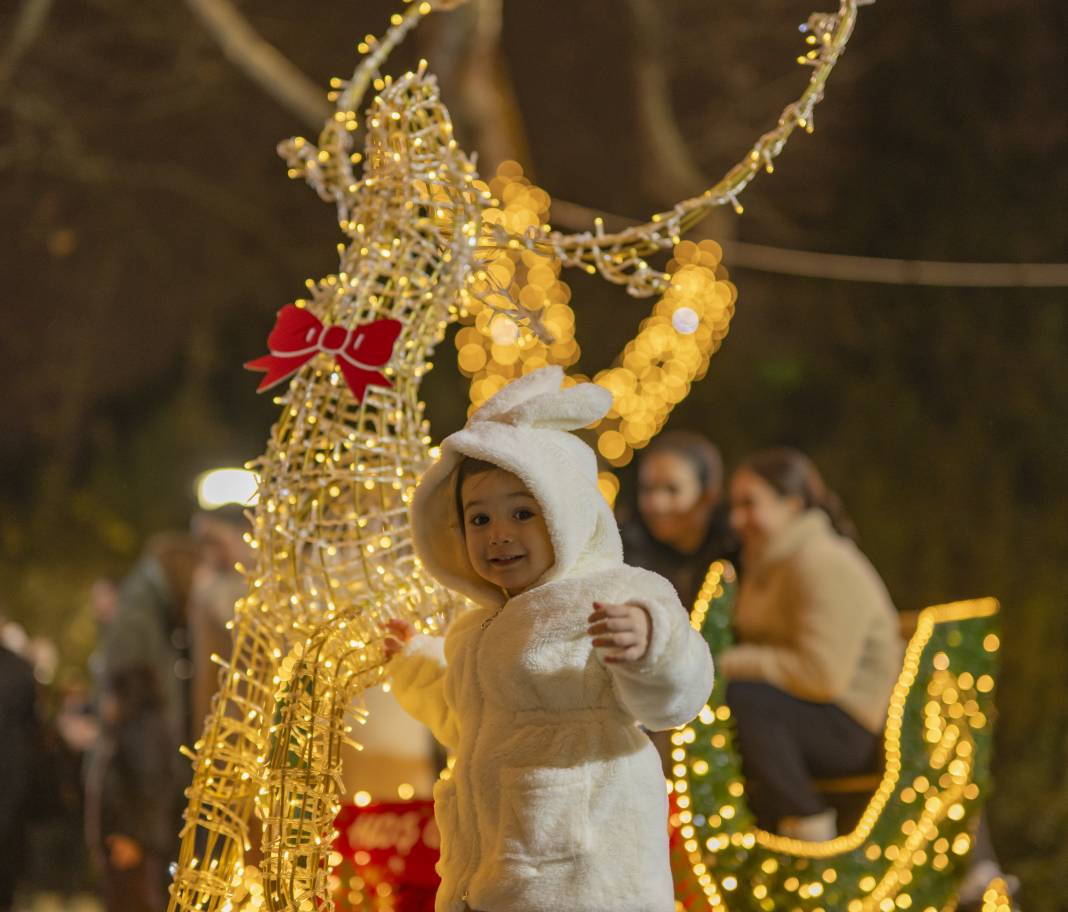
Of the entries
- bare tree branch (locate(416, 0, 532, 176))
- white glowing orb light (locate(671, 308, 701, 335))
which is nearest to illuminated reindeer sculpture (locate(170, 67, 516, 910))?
white glowing orb light (locate(671, 308, 701, 335))

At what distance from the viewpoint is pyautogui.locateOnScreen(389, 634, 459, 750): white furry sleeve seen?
2.37 m

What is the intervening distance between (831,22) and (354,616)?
1351 mm

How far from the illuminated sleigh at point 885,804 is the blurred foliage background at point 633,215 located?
10.9 feet

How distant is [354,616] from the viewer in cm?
251

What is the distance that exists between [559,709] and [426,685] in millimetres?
340

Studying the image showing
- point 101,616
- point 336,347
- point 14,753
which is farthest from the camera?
point 101,616

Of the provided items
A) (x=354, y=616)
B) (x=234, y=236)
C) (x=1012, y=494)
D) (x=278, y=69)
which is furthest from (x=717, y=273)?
(x=354, y=616)

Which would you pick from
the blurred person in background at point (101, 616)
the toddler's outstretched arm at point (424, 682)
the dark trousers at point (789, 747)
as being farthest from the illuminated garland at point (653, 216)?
the blurred person in background at point (101, 616)

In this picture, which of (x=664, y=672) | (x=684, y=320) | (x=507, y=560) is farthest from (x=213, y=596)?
(x=684, y=320)

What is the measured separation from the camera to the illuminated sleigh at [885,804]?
299 cm

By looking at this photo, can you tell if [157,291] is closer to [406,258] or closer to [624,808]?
[406,258]

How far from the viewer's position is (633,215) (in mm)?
8523

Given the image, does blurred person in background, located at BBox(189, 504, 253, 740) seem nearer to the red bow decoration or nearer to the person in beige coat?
the red bow decoration

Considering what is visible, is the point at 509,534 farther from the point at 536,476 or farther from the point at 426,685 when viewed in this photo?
the point at 426,685
